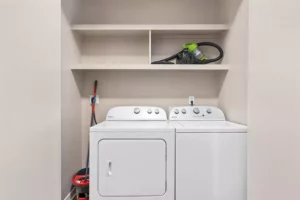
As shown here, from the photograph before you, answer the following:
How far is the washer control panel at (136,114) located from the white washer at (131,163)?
676 mm

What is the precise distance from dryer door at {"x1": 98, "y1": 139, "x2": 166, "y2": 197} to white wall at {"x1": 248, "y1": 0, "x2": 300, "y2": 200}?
0.73 m

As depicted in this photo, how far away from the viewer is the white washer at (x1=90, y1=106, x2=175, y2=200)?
1922mm

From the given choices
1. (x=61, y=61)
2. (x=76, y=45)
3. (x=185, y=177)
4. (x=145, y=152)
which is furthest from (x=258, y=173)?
(x=76, y=45)

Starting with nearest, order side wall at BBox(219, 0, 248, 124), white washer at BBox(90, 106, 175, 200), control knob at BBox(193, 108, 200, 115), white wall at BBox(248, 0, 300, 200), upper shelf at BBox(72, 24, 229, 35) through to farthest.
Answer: white wall at BBox(248, 0, 300, 200) → white washer at BBox(90, 106, 175, 200) → side wall at BBox(219, 0, 248, 124) → upper shelf at BBox(72, 24, 229, 35) → control knob at BBox(193, 108, 200, 115)

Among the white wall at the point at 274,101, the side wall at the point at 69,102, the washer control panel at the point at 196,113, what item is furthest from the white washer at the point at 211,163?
the side wall at the point at 69,102

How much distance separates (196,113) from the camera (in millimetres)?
2648

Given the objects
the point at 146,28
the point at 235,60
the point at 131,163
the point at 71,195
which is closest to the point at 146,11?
the point at 146,28

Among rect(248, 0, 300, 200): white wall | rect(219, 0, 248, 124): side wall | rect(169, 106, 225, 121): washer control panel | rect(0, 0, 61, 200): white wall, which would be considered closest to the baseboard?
rect(0, 0, 61, 200): white wall

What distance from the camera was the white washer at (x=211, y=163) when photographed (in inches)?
76.4

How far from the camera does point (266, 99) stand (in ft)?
5.54

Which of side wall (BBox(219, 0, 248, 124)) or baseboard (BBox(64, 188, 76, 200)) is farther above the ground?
side wall (BBox(219, 0, 248, 124))

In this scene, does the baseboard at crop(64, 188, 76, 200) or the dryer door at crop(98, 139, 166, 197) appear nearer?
the dryer door at crop(98, 139, 166, 197)

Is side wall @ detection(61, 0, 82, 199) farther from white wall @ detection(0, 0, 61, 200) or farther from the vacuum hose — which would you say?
the vacuum hose

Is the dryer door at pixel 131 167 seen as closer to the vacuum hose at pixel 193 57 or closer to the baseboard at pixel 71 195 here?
the baseboard at pixel 71 195
